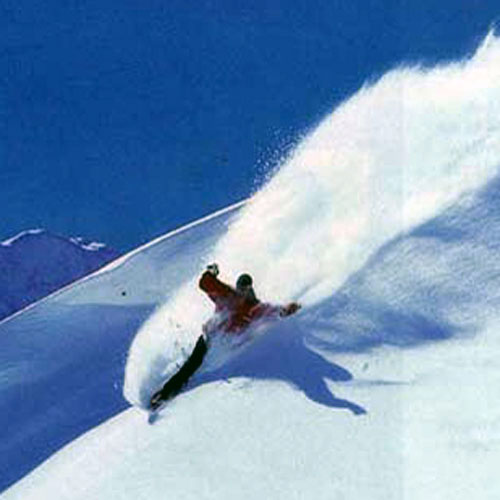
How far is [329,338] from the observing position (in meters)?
11.3

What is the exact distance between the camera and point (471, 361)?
958 centimetres

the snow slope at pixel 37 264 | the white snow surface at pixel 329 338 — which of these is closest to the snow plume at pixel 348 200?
the white snow surface at pixel 329 338

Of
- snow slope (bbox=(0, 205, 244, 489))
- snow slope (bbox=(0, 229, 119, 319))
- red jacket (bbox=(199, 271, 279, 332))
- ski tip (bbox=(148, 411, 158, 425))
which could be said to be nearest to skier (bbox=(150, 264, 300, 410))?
red jacket (bbox=(199, 271, 279, 332))

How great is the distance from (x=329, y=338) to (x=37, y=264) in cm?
11456

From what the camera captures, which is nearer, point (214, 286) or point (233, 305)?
point (214, 286)

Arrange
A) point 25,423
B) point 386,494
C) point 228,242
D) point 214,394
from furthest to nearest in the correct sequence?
1. point 228,242
2. point 25,423
3. point 214,394
4. point 386,494

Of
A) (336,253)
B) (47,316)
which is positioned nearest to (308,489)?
(336,253)

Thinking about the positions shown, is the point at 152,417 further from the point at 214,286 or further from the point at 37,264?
the point at 37,264

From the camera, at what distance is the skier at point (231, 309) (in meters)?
12.0

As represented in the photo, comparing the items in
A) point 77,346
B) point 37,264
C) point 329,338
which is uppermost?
point 37,264

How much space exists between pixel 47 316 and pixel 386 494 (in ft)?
28.1

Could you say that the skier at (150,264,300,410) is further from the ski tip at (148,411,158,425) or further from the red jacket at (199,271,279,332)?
the ski tip at (148,411,158,425)

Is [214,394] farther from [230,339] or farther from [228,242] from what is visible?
[228,242]

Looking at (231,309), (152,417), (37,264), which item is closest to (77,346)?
(231,309)
